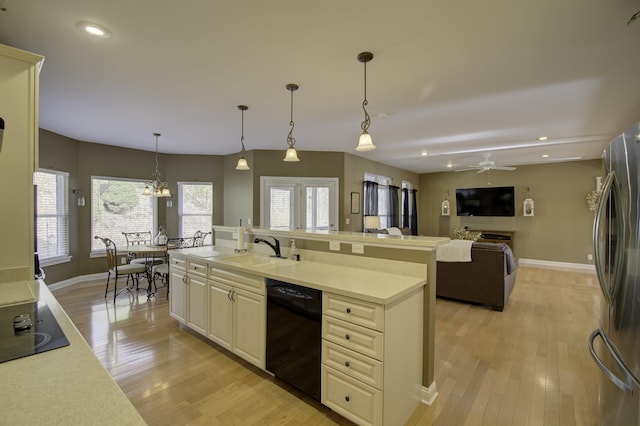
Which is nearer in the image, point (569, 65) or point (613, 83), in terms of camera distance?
point (569, 65)

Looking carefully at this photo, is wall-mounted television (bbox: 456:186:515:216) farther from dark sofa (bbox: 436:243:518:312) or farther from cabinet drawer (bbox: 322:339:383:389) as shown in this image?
cabinet drawer (bbox: 322:339:383:389)

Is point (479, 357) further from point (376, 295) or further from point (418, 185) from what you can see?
point (418, 185)

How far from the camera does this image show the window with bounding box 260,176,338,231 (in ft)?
20.3

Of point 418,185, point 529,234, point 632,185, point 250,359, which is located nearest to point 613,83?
point 632,185

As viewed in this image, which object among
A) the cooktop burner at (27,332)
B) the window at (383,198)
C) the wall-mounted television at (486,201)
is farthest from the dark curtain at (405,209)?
the cooktop burner at (27,332)

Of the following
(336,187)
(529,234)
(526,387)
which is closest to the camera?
(526,387)

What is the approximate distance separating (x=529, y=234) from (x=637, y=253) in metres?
7.63

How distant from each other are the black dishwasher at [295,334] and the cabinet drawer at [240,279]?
105 millimetres

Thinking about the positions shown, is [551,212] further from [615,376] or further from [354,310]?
[354,310]

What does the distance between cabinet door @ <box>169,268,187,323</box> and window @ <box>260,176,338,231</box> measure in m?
2.82

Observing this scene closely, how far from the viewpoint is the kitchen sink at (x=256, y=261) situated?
283cm

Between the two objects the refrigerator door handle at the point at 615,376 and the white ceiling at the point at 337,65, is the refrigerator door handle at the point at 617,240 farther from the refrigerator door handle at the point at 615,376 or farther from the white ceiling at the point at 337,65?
the white ceiling at the point at 337,65

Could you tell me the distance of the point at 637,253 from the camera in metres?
1.28

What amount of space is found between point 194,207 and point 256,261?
4.43 meters
